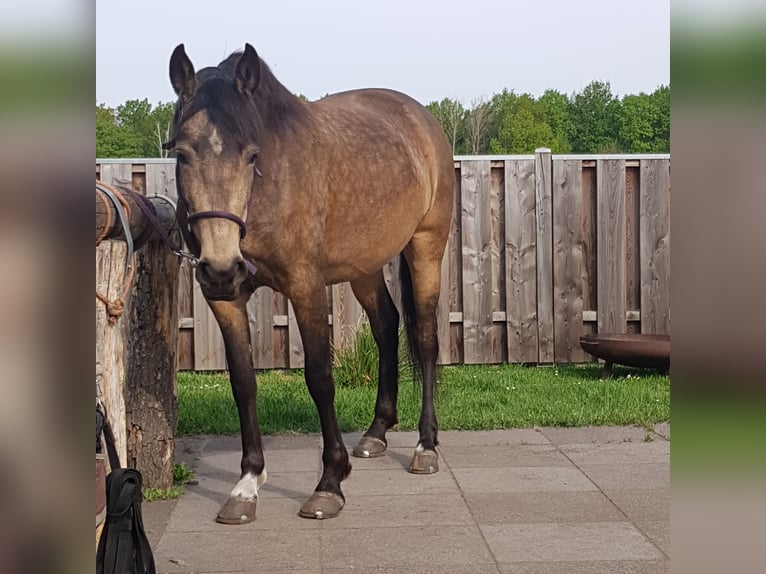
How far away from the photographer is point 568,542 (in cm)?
372

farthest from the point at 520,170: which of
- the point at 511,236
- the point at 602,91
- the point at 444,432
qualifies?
the point at 602,91

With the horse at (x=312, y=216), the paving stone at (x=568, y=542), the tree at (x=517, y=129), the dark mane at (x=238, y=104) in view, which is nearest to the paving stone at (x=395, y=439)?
the horse at (x=312, y=216)

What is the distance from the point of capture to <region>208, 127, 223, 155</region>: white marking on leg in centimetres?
357

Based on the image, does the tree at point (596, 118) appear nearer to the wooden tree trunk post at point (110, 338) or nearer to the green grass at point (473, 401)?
the green grass at point (473, 401)

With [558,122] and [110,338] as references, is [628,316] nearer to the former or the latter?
[110,338]

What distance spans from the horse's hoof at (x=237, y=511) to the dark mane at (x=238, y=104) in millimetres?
1661

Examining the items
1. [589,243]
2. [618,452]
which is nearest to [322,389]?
[618,452]

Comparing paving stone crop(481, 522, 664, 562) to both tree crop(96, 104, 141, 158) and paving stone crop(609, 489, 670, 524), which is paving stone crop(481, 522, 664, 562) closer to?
paving stone crop(609, 489, 670, 524)

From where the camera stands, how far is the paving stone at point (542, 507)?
4066 mm

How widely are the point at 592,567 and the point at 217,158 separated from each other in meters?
2.17

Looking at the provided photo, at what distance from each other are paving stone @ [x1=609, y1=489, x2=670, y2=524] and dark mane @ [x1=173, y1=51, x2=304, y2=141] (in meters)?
2.39
